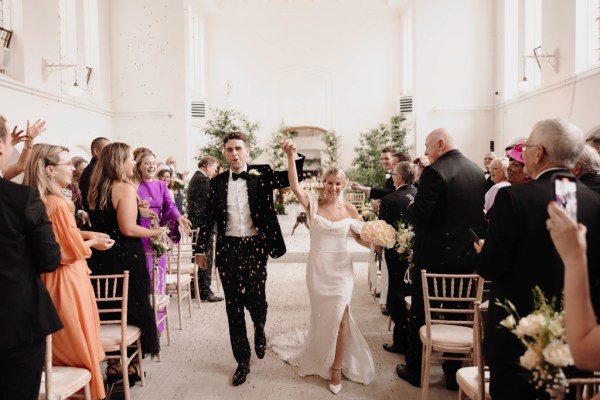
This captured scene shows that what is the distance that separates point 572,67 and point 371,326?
7.01 meters

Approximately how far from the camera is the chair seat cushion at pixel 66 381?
260cm

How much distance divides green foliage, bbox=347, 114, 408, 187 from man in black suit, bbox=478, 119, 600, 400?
43.3 ft

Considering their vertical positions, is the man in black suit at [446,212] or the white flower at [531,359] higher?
the man in black suit at [446,212]

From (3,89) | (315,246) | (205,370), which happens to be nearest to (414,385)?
(315,246)

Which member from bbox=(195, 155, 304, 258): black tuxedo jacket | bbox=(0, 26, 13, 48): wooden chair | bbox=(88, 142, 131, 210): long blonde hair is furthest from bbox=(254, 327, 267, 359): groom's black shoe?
bbox=(0, 26, 13, 48): wooden chair

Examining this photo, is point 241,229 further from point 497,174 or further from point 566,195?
point 497,174

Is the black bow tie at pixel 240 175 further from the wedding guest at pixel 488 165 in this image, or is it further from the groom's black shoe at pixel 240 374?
the wedding guest at pixel 488 165

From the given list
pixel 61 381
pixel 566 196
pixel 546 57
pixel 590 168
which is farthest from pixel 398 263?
pixel 546 57

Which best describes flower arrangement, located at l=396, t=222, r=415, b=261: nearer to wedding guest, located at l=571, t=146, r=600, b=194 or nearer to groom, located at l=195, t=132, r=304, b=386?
groom, located at l=195, t=132, r=304, b=386

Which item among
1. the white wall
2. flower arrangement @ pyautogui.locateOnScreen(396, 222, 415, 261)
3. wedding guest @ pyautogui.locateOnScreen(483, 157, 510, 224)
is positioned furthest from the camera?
the white wall

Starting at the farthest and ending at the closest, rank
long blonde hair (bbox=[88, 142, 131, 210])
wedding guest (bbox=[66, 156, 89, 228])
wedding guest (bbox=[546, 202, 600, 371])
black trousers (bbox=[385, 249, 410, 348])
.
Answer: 1. black trousers (bbox=[385, 249, 410, 348])
2. wedding guest (bbox=[66, 156, 89, 228])
3. long blonde hair (bbox=[88, 142, 131, 210])
4. wedding guest (bbox=[546, 202, 600, 371])

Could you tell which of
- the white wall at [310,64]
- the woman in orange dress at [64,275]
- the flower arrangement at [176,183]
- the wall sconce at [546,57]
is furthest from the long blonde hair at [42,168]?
the white wall at [310,64]

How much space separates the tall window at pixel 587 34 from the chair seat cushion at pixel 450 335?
753 centimetres

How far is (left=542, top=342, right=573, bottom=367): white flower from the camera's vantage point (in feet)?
5.09
